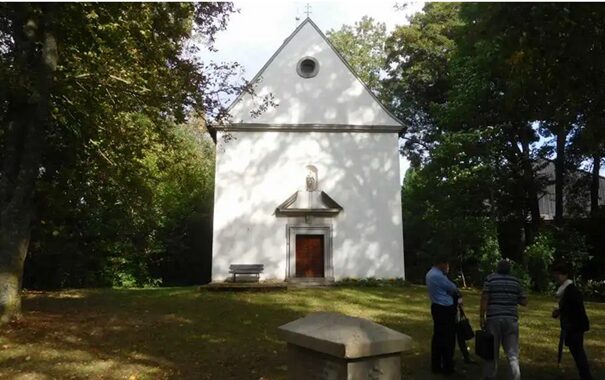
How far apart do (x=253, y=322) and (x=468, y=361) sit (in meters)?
5.24

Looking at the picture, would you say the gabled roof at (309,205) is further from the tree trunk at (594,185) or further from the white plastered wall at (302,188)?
the tree trunk at (594,185)

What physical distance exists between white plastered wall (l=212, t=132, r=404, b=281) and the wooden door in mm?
625

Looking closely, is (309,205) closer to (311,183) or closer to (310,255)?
(311,183)

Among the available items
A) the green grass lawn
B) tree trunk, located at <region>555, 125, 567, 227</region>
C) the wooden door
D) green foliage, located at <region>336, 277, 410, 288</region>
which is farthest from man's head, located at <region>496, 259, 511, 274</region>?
tree trunk, located at <region>555, 125, 567, 227</region>

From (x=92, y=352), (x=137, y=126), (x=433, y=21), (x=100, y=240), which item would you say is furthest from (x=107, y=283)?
(x=433, y=21)

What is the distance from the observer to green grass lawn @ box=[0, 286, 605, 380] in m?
7.60

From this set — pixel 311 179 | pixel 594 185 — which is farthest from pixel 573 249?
pixel 311 179

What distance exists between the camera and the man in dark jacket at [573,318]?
658 cm

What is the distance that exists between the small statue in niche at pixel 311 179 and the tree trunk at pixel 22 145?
11.7m

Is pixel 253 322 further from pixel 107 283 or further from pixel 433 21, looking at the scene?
pixel 433 21

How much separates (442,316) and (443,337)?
34cm

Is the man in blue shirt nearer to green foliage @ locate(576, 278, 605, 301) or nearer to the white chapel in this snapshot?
the white chapel

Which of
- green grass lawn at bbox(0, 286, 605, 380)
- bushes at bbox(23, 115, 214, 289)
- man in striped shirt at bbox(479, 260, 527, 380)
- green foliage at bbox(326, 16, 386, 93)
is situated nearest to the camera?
man in striped shirt at bbox(479, 260, 527, 380)

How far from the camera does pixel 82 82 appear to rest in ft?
41.0
